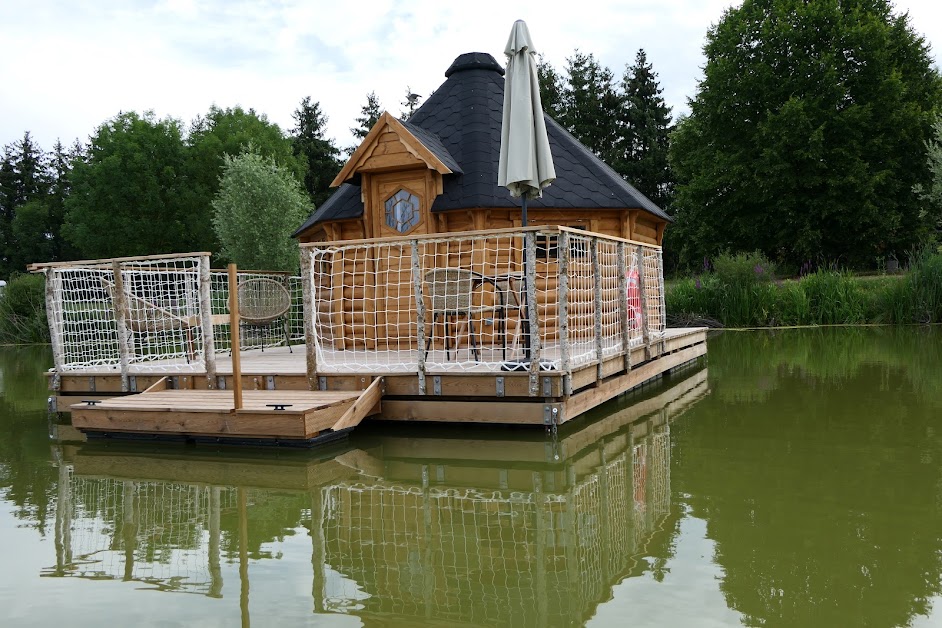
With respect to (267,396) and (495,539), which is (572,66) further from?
(495,539)

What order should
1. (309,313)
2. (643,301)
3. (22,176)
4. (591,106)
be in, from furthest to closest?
(22,176)
(591,106)
(643,301)
(309,313)

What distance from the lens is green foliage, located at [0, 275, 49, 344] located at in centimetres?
2225

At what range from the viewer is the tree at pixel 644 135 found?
124ft

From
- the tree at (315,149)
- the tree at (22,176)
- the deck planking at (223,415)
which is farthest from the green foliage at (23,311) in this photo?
the tree at (22,176)

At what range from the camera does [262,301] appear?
9836 mm

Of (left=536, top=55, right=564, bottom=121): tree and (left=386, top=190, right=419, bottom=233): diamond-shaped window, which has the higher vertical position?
(left=536, top=55, right=564, bottom=121): tree

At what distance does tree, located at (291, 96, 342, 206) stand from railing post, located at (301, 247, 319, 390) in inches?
1380

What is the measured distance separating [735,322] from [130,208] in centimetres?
2953

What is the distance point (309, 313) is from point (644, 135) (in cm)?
3460

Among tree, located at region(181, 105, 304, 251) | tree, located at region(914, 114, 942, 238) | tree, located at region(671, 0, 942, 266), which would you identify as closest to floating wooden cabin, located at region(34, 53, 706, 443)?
tree, located at region(914, 114, 942, 238)

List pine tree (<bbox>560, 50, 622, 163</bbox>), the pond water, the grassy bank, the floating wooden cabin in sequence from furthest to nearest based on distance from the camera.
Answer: pine tree (<bbox>560, 50, 622, 163</bbox>)
the grassy bank
the floating wooden cabin
the pond water

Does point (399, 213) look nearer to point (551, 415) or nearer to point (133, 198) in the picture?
point (551, 415)

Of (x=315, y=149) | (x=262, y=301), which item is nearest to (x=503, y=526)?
(x=262, y=301)

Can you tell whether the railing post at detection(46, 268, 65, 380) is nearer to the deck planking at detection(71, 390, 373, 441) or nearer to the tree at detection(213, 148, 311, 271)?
the deck planking at detection(71, 390, 373, 441)
